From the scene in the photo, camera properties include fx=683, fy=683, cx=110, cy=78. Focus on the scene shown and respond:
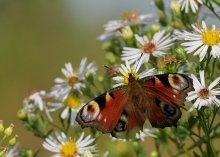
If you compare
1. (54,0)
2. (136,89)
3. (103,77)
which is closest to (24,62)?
(54,0)

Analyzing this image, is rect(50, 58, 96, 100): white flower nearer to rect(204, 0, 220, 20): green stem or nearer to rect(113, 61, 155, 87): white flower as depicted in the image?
rect(113, 61, 155, 87): white flower

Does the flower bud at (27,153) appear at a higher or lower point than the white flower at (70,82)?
Result: lower

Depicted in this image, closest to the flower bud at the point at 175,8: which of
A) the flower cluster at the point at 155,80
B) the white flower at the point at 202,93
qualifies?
the flower cluster at the point at 155,80

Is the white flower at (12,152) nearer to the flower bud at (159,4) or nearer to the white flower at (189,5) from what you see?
the white flower at (189,5)

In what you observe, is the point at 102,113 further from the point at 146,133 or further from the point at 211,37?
the point at 211,37

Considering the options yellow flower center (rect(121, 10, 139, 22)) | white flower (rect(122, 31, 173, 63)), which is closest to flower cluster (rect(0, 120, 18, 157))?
white flower (rect(122, 31, 173, 63))

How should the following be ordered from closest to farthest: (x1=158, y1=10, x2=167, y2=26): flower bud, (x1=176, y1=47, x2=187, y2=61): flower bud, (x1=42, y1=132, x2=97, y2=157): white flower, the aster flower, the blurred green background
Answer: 1. (x1=176, y1=47, x2=187, y2=61): flower bud
2. (x1=42, y1=132, x2=97, y2=157): white flower
3. the aster flower
4. (x1=158, y1=10, x2=167, y2=26): flower bud
5. the blurred green background

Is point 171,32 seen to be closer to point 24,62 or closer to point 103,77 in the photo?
point 103,77
